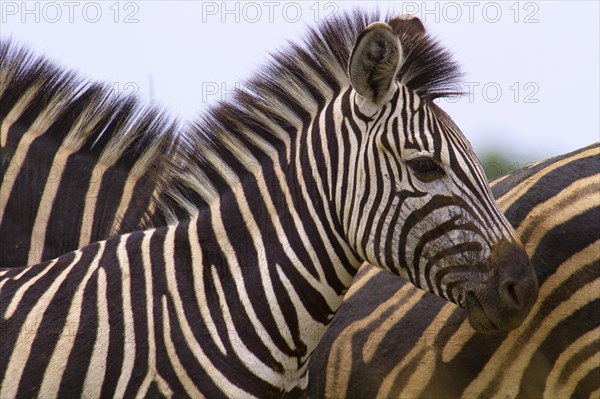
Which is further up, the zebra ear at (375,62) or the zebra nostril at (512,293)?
the zebra ear at (375,62)

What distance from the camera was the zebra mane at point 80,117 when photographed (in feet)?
23.2

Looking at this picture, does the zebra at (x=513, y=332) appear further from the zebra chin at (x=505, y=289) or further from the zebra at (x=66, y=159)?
the zebra at (x=66, y=159)

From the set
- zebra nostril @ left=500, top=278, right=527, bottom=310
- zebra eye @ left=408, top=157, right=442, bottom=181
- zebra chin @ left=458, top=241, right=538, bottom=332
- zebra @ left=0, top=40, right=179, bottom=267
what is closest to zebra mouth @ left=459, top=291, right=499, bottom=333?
zebra chin @ left=458, top=241, right=538, bottom=332

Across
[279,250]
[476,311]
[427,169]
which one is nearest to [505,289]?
[476,311]

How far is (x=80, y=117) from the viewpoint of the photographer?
716cm

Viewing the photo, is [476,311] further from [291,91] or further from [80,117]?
[80,117]

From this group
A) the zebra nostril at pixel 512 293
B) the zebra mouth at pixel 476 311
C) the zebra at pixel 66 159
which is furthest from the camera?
the zebra at pixel 66 159

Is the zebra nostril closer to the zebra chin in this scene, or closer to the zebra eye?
the zebra chin

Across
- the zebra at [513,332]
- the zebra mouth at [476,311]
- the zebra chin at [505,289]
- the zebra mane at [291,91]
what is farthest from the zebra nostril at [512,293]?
the zebra mane at [291,91]

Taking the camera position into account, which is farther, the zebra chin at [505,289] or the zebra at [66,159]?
the zebra at [66,159]

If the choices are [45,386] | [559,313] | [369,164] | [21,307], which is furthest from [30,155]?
[559,313]

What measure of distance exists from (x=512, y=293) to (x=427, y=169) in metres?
0.82

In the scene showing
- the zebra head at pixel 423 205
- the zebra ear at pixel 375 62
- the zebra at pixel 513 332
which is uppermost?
the zebra ear at pixel 375 62

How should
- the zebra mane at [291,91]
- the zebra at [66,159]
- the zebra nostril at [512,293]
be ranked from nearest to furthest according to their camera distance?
the zebra nostril at [512,293], the zebra mane at [291,91], the zebra at [66,159]
